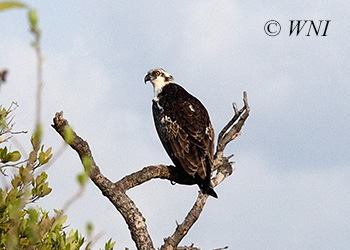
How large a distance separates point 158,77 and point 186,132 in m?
2.02

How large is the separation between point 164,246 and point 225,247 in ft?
2.79

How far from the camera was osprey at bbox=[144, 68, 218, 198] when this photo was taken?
9.48 meters

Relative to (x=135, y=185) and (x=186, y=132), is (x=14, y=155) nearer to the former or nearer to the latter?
(x=135, y=185)

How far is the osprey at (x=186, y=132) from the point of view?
31.1 feet

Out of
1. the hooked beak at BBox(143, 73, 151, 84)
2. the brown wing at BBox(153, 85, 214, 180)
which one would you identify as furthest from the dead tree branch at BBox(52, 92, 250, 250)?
the hooked beak at BBox(143, 73, 151, 84)

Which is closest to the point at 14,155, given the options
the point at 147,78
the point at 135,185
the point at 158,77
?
the point at 135,185

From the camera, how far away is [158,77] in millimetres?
11477

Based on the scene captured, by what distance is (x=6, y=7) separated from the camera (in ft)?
7.52

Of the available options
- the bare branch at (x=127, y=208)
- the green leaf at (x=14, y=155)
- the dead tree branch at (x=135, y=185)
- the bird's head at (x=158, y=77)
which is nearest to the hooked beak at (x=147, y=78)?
the bird's head at (x=158, y=77)

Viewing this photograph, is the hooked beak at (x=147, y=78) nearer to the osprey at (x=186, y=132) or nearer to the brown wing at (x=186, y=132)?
the osprey at (x=186, y=132)

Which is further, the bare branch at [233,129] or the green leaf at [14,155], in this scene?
the bare branch at [233,129]

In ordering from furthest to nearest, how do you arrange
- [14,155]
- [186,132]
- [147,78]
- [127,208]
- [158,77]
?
[147,78] < [158,77] < [186,132] < [127,208] < [14,155]

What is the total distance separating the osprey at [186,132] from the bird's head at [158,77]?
1.89 ft

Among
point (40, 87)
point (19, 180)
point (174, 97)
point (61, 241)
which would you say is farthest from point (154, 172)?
point (40, 87)
